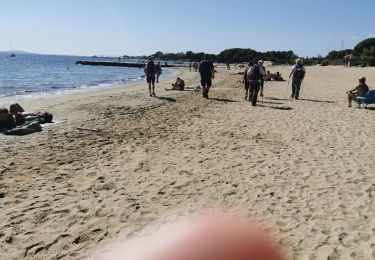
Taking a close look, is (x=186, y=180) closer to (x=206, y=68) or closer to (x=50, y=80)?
(x=206, y=68)

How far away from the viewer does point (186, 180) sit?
6.47m

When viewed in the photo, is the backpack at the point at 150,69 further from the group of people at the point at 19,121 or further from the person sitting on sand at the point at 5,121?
the person sitting on sand at the point at 5,121

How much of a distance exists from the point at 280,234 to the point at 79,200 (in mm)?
2985

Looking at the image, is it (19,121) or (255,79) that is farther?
(255,79)

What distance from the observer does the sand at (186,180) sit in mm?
4562

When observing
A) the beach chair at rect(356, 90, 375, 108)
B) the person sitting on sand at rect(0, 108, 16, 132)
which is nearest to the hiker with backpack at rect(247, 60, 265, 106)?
the beach chair at rect(356, 90, 375, 108)

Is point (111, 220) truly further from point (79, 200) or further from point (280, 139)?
point (280, 139)

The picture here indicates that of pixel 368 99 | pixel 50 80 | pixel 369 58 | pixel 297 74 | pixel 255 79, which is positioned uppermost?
pixel 369 58

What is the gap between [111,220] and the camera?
4.94m

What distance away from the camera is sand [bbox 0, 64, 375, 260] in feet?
15.0

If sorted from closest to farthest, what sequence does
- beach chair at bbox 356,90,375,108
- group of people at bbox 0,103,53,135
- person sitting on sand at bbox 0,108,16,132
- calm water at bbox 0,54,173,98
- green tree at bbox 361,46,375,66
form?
1. group of people at bbox 0,103,53,135
2. person sitting on sand at bbox 0,108,16,132
3. beach chair at bbox 356,90,375,108
4. calm water at bbox 0,54,173,98
5. green tree at bbox 361,46,375,66

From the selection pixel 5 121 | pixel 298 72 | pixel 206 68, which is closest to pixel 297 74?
pixel 298 72

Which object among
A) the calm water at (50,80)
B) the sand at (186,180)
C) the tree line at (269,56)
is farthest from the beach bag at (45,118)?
the tree line at (269,56)

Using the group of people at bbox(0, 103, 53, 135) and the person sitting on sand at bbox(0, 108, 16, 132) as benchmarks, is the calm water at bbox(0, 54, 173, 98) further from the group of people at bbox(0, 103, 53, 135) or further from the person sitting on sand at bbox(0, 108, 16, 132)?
the person sitting on sand at bbox(0, 108, 16, 132)
